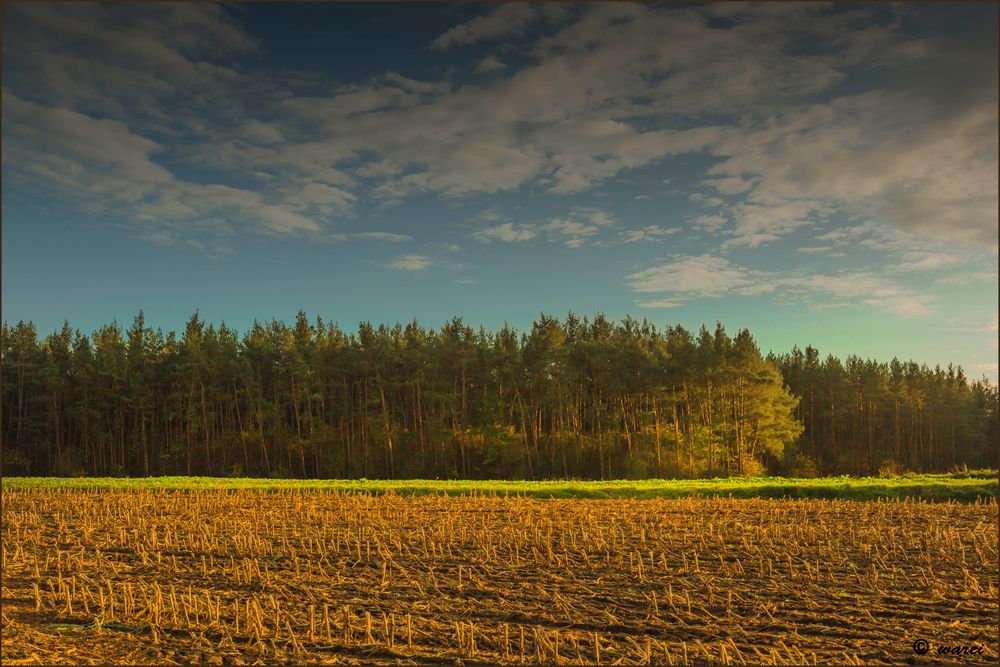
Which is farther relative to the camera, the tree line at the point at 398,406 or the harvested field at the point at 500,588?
the tree line at the point at 398,406

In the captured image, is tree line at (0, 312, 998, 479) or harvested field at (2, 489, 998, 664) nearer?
harvested field at (2, 489, 998, 664)

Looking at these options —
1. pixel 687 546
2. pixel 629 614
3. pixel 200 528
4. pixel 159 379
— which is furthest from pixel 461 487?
pixel 159 379

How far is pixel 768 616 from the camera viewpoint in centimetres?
1169

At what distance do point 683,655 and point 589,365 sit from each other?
59.0 m

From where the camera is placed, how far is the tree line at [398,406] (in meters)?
64.0

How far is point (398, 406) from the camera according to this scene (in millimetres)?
69875

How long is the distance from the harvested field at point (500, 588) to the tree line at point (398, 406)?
3847 cm

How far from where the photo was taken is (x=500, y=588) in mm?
13859

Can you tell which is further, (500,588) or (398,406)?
(398,406)

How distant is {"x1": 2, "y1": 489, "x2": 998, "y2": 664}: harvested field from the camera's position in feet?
33.4

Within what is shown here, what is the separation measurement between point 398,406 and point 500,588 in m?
57.1

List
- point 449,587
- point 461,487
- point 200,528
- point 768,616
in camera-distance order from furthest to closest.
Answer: point 461,487 < point 200,528 < point 449,587 < point 768,616

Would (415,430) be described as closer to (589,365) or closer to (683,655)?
(589,365)

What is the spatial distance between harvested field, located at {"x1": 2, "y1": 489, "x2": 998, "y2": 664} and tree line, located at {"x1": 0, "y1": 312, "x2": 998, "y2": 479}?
38469 mm
